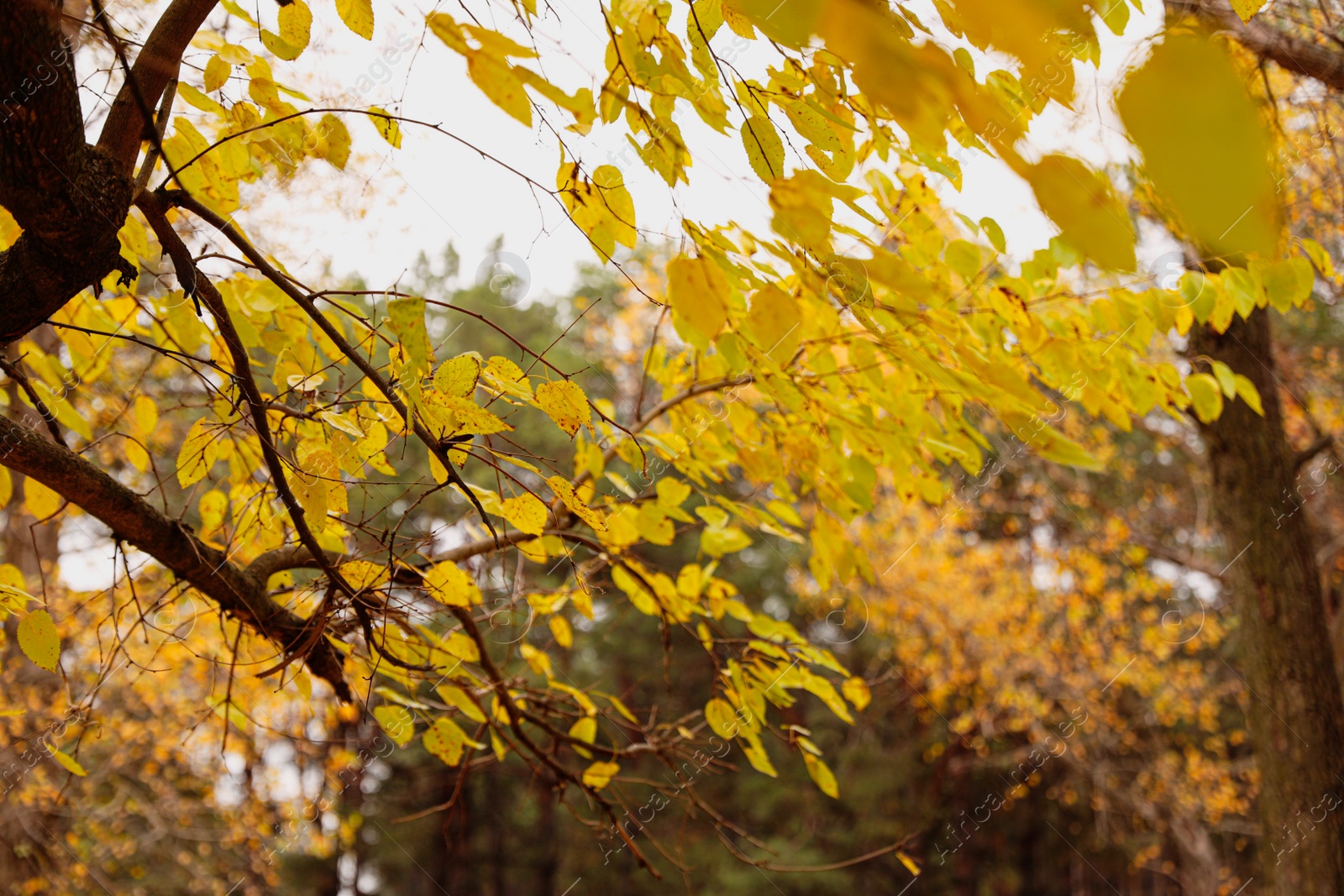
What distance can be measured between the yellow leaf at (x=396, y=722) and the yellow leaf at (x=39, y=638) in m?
0.49

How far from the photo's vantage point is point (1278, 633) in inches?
96.0

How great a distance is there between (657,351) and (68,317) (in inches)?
49.3

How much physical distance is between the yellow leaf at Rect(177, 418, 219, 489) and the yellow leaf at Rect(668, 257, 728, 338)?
83cm

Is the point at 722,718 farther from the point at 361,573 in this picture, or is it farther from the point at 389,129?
the point at 389,129

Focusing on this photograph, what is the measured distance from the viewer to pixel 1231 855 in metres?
12.8

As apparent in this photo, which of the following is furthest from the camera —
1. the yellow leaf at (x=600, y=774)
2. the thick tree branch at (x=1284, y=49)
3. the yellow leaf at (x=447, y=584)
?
Result: the thick tree branch at (x=1284, y=49)

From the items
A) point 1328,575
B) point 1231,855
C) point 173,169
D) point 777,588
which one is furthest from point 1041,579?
point 173,169

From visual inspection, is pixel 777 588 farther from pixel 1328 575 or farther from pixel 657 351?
pixel 657 351

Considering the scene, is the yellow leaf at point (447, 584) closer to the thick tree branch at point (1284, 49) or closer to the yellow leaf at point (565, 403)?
the yellow leaf at point (565, 403)

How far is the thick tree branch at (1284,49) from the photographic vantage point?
1.87m

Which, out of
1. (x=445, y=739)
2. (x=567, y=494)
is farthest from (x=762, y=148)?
(x=445, y=739)

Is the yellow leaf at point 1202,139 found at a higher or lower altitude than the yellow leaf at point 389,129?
lower

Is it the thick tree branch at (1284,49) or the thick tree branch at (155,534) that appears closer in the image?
the thick tree branch at (155,534)

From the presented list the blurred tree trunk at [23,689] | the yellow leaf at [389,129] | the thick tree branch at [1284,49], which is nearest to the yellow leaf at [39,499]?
the yellow leaf at [389,129]
